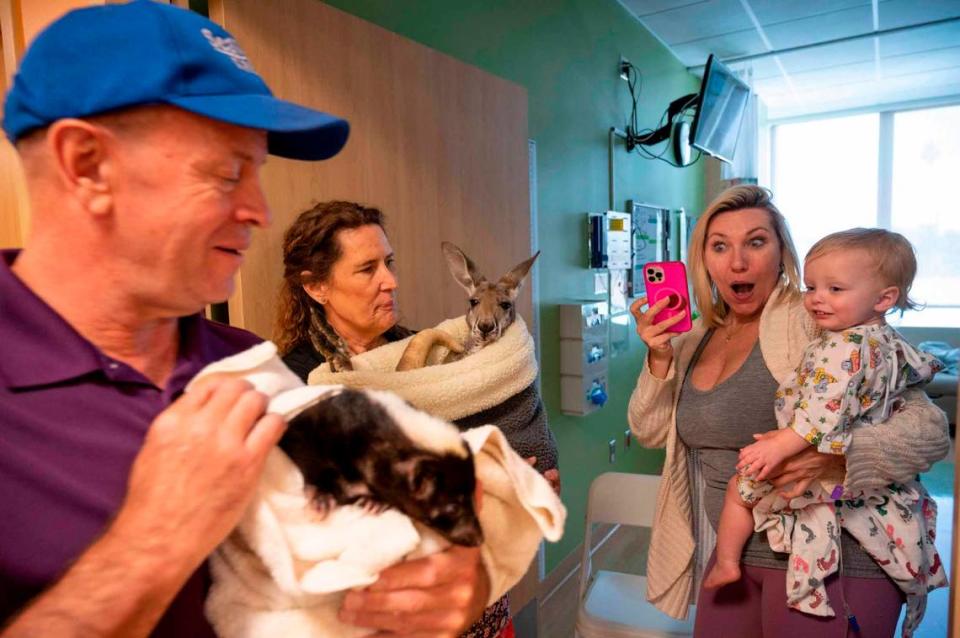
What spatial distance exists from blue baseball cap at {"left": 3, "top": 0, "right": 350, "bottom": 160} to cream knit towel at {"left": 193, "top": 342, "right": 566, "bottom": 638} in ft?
0.83

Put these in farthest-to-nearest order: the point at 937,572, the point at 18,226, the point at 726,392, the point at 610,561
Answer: the point at 610,561, the point at 726,392, the point at 937,572, the point at 18,226

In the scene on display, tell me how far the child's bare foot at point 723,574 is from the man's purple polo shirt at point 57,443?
1.25 m

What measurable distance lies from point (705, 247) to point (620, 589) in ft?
4.05

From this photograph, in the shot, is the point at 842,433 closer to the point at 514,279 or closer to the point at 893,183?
the point at 514,279

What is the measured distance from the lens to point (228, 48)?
2.09 ft

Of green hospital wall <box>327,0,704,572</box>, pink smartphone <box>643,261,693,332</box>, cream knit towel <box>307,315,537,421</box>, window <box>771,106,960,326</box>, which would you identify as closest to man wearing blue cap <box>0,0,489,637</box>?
cream knit towel <box>307,315,537,421</box>

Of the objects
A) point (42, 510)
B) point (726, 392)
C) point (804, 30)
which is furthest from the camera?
point (804, 30)

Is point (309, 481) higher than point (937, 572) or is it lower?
→ higher

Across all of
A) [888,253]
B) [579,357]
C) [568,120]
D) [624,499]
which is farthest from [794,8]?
[624,499]

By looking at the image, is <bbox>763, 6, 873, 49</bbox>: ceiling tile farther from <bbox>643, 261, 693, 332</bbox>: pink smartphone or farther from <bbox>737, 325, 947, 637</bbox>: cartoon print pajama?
<bbox>737, 325, 947, 637</bbox>: cartoon print pajama

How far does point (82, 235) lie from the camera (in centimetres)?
61

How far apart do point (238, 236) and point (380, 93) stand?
3.64 feet

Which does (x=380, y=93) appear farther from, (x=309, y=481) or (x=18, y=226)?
(x=309, y=481)

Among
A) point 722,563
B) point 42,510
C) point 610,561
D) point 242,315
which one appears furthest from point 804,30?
point 42,510
